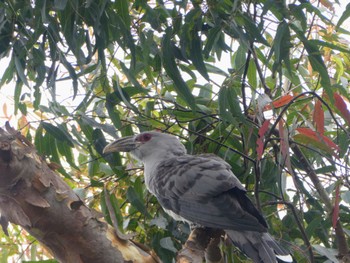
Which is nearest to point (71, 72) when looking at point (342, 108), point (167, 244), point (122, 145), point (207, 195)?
point (122, 145)

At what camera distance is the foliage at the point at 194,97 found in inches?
116

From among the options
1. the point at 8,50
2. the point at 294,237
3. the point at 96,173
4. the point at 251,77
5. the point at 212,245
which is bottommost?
the point at 294,237

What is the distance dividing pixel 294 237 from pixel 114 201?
917 millimetres

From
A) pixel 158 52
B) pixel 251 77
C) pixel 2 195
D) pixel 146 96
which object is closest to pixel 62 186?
pixel 2 195

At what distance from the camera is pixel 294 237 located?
356cm

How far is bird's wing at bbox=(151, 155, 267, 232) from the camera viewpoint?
9.40 feet

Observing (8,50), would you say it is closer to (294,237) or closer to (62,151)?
(62,151)

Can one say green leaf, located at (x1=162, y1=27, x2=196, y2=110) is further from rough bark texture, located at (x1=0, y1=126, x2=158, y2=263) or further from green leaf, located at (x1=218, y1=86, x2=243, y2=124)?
rough bark texture, located at (x1=0, y1=126, x2=158, y2=263)

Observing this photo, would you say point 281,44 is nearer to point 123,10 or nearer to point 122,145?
point 123,10

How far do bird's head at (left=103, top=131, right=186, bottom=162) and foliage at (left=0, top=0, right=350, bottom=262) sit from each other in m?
0.06

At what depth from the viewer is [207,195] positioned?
10.1 ft

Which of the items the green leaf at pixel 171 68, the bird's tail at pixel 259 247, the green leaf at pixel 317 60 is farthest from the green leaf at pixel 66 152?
the green leaf at pixel 317 60

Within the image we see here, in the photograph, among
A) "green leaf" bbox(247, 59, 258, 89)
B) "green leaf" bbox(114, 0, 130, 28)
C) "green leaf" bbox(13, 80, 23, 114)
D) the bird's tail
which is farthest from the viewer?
"green leaf" bbox(247, 59, 258, 89)

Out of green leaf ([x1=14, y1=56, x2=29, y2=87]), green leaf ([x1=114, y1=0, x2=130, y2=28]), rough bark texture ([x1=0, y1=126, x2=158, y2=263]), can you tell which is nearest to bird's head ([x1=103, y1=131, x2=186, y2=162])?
green leaf ([x1=14, y1=56, x2=29, y2=87])
